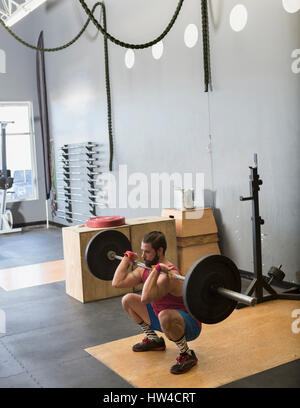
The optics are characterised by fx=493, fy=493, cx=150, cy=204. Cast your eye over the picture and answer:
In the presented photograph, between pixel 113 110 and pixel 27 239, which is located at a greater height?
pixel 113 110

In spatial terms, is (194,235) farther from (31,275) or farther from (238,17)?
(238,17)

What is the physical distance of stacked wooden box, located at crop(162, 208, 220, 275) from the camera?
4.68 m

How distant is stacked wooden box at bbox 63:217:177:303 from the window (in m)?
4.97

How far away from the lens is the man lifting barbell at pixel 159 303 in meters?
2.57

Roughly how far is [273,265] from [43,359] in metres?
2.22

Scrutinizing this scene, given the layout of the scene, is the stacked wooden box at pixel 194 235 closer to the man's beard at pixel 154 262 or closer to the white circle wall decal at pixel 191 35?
the white circle wall decal at pixel 191 35

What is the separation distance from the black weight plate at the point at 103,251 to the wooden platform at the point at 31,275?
200 cm

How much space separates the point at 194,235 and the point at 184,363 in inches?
83.3

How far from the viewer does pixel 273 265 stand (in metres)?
4.30

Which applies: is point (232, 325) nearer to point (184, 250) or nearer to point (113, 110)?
point (184, 250)

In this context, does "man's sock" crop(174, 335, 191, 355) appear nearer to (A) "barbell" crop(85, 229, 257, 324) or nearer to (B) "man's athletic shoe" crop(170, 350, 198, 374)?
(B) "man's athletic shoe" crop(170, 350, 198, 374)

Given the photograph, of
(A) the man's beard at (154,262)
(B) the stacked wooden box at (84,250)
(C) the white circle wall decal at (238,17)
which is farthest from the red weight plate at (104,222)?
(C) the white circle wall decal at (238,17)

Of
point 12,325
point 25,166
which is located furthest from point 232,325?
point 25,166
